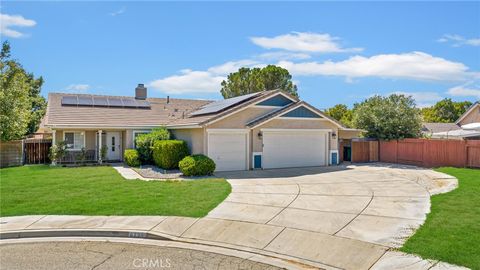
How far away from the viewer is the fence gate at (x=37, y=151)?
22938mm

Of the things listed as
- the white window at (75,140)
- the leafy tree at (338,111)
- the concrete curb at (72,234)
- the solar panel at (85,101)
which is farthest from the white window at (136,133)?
the leafy tree at (338,111)

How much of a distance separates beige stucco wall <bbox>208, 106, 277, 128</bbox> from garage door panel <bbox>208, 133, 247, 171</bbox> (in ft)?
1.54

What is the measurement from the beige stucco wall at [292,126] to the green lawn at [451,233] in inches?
395

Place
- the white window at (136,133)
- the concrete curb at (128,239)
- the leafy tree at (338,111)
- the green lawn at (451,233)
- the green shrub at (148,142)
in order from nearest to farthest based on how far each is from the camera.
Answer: the green lawn at (451,233) < the concrete curb at (128,239) < the green shrub at (148,142) < the white window at (136,133) < the leafy tree at (338,111)

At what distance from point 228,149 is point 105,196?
8.39 meters

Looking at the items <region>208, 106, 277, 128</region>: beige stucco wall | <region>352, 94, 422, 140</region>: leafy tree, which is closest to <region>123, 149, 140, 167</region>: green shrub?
Answer: <region>208, 106, 277, 128</region>: beige stucco wall

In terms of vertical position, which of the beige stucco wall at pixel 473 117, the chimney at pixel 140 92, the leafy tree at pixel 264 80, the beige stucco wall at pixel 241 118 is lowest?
the beige stucco wall at pixel 241 118

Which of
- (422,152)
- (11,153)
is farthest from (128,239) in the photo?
(422,152)

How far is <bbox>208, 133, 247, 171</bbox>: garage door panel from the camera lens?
19016 mm

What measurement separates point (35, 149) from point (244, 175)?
14004 millimetres

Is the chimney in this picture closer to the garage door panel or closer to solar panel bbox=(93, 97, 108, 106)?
solar panel bbox=(93, 97, 108, 106)

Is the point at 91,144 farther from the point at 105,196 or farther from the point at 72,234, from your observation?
the point at 72,234

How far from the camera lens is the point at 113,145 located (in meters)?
24.6

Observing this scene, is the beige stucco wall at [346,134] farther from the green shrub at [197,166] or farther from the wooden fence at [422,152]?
the green shrub at [197,166]
